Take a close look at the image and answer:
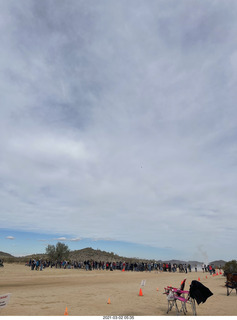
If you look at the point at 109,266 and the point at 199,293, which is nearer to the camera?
the point at 199,293

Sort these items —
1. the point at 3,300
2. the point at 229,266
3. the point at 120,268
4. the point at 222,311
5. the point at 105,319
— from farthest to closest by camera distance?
the point at 120,268, the point at 229,266, the point at 222,311, the point at 105,319, the point at 3,300

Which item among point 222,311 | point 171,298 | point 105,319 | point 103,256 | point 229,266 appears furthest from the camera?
point 103,256

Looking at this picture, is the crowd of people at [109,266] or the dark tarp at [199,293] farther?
the crowd of people at [109,266]

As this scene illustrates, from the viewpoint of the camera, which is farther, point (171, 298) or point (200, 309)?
point (200, 309)

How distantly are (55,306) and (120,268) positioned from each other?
135ft

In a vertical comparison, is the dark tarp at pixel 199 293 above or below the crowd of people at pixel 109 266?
below

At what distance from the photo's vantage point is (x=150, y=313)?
32.8 ft

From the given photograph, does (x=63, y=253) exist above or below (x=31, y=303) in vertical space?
above

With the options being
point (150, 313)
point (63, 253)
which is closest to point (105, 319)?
point (150, 313)

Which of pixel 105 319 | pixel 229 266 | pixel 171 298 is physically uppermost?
pixel 229 266

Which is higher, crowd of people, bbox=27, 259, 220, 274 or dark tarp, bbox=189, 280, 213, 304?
crowd of people, bbox=27, 259, 220, 274

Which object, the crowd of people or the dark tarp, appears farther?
the crowd of people

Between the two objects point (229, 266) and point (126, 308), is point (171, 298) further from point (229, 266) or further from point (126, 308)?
point (229, 266)

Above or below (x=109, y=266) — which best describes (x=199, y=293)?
below
